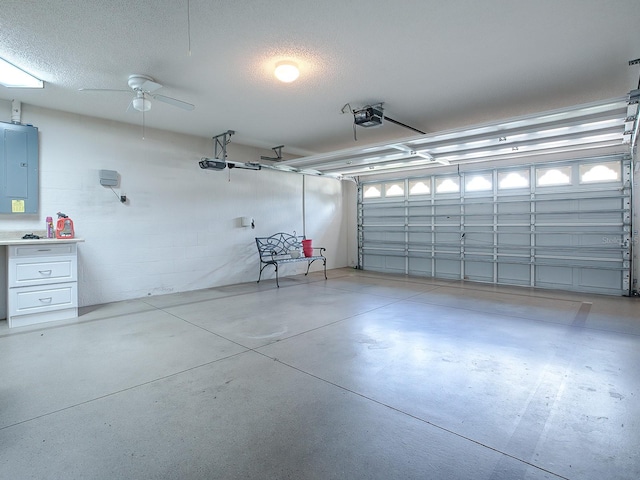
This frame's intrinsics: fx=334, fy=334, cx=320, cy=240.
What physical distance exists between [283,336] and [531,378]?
2.26 metres

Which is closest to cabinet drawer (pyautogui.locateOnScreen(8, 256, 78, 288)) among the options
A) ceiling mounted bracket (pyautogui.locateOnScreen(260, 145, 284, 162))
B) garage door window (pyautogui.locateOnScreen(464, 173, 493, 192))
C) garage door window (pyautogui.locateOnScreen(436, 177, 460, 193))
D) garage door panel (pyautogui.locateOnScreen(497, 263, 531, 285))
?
ceiling mounted bracket (pyautogui.locateOnScreen(260, 145, 284, 162))

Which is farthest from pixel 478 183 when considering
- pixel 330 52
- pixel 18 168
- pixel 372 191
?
pixel 18 168

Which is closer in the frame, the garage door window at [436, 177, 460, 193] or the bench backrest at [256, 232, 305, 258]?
the bench backrest at [256, 232, 305, 258]

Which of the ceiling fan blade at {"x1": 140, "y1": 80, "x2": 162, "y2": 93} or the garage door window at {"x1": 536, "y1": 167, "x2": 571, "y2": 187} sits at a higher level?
the ceiling fan blade at {"x1": 140, "y1": 80, "x2": 162, "y2": 93}

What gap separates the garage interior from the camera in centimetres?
190

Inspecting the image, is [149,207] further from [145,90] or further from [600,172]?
[600,172]

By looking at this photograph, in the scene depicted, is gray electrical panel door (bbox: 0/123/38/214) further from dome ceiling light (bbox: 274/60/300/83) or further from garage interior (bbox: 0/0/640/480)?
dome ceiling light (bbox: 274/60/300/83)

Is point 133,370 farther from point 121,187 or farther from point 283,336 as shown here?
point 121,187

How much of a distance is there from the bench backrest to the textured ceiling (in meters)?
3.01

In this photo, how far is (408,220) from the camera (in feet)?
26.7

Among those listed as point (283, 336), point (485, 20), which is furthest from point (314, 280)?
point (485, 20)

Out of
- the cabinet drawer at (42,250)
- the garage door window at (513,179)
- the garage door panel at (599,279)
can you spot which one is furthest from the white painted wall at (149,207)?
the garage door panel at (599,279)

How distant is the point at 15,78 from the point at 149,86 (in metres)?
1.32

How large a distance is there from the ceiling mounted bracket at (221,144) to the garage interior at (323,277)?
0.08 meters
